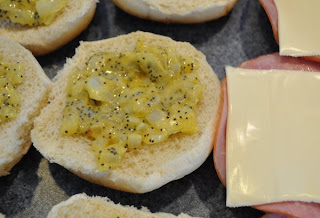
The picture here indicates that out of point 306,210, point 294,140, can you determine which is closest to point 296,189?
point 306,210

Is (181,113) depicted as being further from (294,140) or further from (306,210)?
(306,210)

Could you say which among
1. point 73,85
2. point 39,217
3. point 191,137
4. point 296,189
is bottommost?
point 39,217

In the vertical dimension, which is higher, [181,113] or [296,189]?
[181,113]

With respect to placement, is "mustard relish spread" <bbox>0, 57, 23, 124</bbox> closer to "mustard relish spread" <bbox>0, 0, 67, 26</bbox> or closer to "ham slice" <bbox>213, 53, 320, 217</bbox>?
"mustard relish spread" <bbox>0, 0, 67, 26</bbox>

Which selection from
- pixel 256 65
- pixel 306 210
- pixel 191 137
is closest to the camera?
pixel 306 210

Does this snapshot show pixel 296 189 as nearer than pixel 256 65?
Yes

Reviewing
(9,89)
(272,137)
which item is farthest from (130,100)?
(272,137)

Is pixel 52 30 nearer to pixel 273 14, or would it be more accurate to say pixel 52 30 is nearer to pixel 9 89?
pixel 9 89
